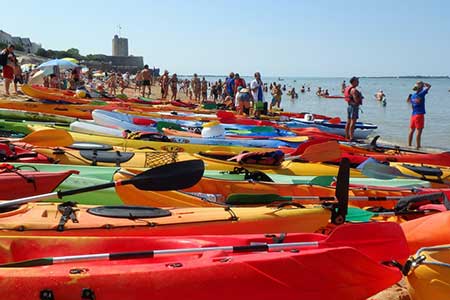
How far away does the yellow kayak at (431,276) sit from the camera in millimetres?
2715

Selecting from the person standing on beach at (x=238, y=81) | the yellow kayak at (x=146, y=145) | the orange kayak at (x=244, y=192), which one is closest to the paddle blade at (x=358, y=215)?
the orange kayak at (x=244, y=192)

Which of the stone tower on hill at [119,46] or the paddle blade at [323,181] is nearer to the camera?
the paddle blade at [323,181]

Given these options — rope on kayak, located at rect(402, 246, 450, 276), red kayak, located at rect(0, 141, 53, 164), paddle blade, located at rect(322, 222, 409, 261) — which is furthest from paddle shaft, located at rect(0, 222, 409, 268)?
red kayak, located at rect(0, 141, 53, 164)

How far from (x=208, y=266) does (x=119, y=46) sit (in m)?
76.3

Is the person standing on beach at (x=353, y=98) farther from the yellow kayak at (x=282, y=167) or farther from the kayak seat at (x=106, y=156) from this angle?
the kayak seat at (x=106, y=156)

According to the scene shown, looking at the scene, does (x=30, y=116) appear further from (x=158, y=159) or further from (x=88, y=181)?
(x=88, y=181)

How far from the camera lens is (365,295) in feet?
8.70

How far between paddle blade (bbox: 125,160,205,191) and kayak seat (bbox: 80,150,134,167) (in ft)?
8.31

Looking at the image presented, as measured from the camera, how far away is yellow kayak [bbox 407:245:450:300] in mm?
2715

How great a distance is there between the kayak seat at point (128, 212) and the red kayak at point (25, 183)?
1020 millimetres

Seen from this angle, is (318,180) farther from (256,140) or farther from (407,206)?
(256,140)

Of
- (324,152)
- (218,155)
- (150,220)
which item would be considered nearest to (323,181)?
(324,152)

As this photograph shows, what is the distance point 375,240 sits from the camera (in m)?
3.02

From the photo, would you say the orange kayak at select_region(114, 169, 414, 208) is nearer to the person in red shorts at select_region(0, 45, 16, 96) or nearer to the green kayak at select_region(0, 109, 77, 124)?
the green kayak at select_region(0, 109, 77, 124)
